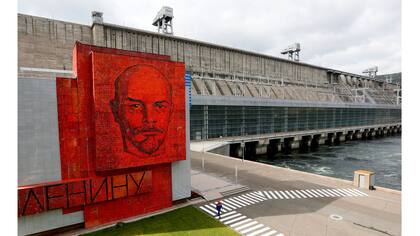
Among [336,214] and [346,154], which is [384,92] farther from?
[336,214]

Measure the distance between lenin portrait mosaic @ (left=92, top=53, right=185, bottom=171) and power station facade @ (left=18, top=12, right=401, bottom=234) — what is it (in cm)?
229

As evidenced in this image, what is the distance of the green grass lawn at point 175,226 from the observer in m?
15.4

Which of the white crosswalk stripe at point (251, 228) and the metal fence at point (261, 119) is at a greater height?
the metal fence at point (261, 119)

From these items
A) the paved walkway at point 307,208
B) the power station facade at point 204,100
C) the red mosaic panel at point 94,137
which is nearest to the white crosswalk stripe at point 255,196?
the paved walkway at point 307,208

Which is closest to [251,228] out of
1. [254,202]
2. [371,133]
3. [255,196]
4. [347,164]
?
[254,202]

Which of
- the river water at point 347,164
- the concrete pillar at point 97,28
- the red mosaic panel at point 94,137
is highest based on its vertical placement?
the concrete pillar at point 97,28

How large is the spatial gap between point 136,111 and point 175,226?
31.3 ft

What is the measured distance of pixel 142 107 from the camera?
57.2ft

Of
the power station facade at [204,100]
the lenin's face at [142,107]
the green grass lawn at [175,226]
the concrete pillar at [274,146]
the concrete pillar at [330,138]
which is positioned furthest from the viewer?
the concrete pillar at [330,138]

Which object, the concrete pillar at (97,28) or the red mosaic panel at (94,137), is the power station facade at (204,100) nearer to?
the concrete pillar at (97,28)

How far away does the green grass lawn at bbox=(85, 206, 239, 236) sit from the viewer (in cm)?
1538

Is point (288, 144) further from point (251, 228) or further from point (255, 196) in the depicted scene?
point (251, 228)

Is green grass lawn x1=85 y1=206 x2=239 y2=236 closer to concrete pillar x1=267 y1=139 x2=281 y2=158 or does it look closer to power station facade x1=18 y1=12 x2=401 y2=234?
power station facade x1=18 y1=12 x2=401 y2=234

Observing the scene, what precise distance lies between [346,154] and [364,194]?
144 feet
